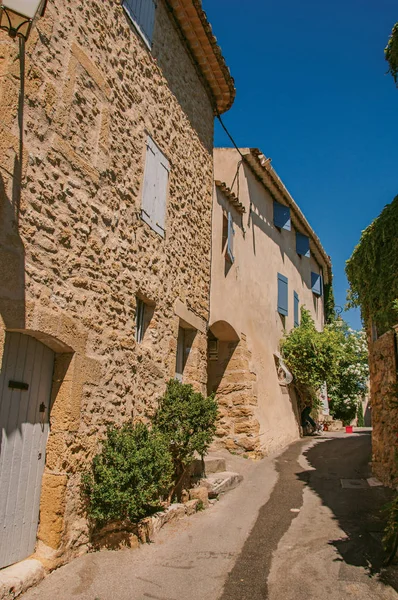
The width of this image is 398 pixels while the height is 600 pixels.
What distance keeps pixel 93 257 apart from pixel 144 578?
3224 millimetres

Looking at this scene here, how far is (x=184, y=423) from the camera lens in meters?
6.27

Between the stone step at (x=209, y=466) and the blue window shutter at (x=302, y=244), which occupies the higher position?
the blue window shutter at (x=302, y=244)

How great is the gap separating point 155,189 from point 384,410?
197 inches

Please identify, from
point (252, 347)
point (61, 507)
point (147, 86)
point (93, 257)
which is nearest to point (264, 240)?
point (252, 347)

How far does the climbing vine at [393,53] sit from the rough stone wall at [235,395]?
589cm

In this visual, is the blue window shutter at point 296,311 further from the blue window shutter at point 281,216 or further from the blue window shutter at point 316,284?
the blue window shutter at point 316,284

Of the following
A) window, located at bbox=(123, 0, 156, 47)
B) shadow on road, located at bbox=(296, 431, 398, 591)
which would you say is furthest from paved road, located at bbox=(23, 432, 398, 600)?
window, located at bbox=(123, 0, 156, 47)

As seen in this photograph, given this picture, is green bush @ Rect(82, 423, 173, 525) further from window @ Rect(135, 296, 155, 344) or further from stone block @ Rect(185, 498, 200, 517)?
window @ Rect(135, 296, 155, 344)

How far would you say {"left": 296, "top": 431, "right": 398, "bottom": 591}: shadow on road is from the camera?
A: 14.7ft

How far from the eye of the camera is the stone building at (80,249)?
4.14m

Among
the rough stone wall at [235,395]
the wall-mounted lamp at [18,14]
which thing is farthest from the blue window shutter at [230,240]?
the wall-mounted lamp at [18,14]

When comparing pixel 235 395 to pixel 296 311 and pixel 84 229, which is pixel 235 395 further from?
pixel 84 229

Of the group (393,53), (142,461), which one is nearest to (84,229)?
(142,461)

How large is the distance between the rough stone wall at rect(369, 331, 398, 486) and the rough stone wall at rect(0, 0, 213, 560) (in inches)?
127
